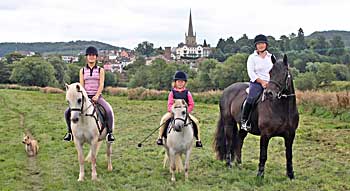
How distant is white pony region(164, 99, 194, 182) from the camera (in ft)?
23.2

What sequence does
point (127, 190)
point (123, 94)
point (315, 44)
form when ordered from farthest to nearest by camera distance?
1. point (315, 44)
2. point (123, 94)
3. point (127, 190)

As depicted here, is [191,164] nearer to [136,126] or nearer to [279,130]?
[279,130]

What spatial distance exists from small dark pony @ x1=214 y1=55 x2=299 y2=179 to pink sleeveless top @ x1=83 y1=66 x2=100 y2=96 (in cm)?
288

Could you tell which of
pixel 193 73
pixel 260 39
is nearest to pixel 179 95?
pixel 260 39

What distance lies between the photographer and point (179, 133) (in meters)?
7.42

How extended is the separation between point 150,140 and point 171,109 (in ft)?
18.4

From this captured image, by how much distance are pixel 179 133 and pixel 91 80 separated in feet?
6.93

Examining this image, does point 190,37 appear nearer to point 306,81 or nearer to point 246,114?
point 306,81

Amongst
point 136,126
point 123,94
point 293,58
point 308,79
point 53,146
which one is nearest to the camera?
point 53,146

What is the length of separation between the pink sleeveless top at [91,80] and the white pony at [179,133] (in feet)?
5.68

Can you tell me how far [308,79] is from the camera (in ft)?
164

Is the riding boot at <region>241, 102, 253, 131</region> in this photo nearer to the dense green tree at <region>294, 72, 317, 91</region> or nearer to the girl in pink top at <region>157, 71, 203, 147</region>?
the girl in pink top at <region>157, 71, 203, 147</region>

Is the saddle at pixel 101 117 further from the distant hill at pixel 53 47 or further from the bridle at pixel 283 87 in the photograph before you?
the distant hill at pixel 53 47

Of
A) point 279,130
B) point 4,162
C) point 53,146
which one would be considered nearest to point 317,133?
point 279,130
